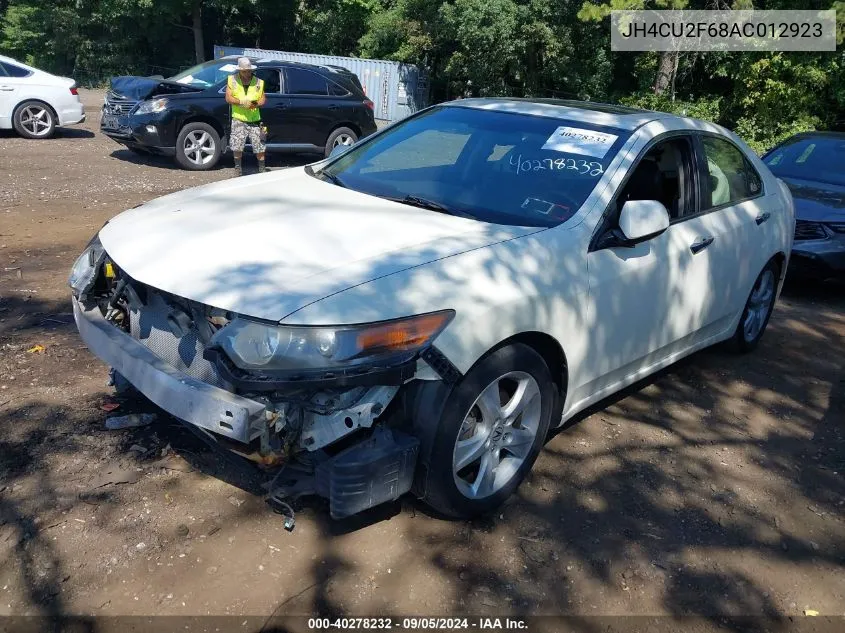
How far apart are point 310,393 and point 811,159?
748 cm

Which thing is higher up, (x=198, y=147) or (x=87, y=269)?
(x=198, y=147)

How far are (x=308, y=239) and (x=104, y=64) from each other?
32829mm

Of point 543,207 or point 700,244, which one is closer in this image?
point 543,207

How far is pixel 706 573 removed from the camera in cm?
331

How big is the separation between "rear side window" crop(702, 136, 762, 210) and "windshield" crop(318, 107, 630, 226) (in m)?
0.87

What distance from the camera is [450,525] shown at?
11.3ft

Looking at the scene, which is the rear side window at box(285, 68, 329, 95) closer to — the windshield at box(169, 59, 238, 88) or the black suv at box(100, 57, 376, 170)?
the black suv at box(100, 57, 376, 170)

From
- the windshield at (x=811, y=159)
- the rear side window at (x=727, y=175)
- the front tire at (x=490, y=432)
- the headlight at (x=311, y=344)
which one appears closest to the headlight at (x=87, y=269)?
the headlight at (x=311, y=344)

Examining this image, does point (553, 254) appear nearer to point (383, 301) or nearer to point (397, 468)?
point (383, 301)

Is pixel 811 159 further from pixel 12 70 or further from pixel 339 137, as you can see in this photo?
pixel 12 70

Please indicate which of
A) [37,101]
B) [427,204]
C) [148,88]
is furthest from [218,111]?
[427,204]

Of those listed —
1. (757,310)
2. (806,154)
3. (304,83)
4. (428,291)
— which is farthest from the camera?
(304,83)

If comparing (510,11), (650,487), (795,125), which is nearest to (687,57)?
(795,125)

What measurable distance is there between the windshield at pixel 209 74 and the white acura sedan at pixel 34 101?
101 inches
